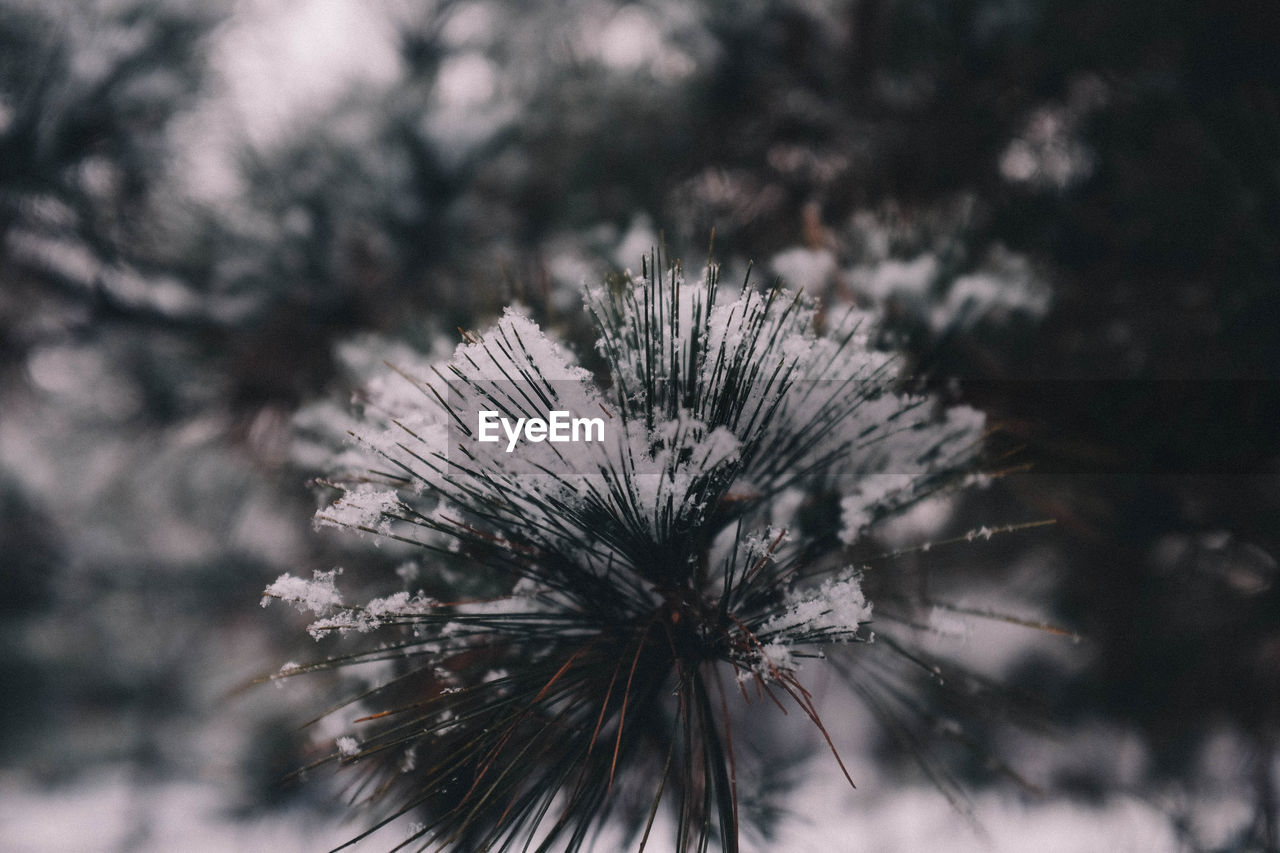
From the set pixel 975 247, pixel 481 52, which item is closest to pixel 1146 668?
pixel 975 247

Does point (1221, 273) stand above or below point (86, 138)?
below

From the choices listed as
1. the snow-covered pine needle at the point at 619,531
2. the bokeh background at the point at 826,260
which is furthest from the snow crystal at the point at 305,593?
the bokeh background at the point at 826,260

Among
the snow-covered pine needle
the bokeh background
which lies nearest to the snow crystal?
the snow-covered pine needle

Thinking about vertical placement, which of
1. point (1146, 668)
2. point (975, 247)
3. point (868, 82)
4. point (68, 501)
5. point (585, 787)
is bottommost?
point (1146, 668)

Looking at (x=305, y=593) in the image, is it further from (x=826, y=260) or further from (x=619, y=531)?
(x=826, y=260)

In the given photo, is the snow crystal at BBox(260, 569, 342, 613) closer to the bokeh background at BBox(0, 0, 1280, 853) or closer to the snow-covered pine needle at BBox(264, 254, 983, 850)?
the snow-covered pine needle at BBox(264, 254, 983, 850)

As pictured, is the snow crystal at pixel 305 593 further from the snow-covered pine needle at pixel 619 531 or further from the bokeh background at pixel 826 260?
the bokeh background at pixel 826 260

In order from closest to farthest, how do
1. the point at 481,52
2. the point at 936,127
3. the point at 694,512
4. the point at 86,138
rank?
the point at 694,512, the point at 86,138, the point at 936,127, the point at 481,52

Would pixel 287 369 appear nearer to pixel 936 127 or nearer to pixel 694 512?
pixel 694 512
